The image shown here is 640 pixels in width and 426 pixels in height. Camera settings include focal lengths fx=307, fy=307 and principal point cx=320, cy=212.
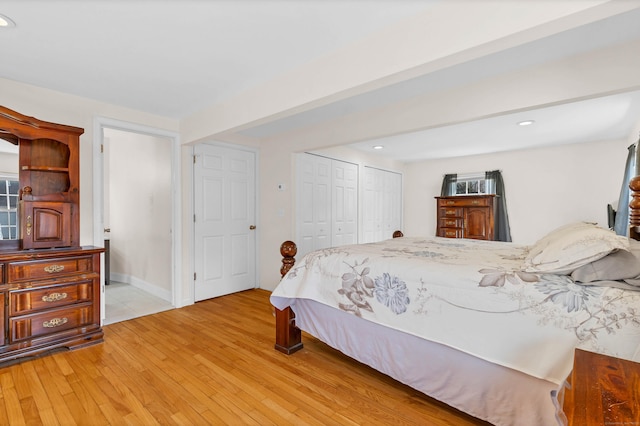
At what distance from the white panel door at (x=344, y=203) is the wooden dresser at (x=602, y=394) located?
3.98 m

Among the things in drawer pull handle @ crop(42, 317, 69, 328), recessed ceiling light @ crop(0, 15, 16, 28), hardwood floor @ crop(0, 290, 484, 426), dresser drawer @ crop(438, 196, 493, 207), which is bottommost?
hardwood floor @ crop(0, 290, 484, 426)

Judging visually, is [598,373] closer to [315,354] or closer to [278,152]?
[315,354]

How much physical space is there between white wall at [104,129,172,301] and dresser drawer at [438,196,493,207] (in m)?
4.42

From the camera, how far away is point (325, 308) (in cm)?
224

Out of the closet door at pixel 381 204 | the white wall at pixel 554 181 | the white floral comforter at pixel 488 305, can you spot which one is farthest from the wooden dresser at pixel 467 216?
the white floral comforter at pixel 488 305

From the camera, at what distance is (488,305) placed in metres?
1.47

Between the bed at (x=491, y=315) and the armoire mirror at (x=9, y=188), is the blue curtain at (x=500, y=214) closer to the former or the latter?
the bed at (x=491, y=315)

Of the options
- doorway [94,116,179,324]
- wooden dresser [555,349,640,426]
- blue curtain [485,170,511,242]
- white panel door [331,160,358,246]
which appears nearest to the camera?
wooden dresser [555,349,640,426]

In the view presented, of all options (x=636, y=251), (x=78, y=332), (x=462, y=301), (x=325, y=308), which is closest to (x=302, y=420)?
(x=325, y=308)

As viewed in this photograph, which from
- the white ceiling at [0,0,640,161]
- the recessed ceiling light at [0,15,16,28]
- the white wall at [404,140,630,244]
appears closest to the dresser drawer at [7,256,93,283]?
the white ceiling at [0,0,640,161]

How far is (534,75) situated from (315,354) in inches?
104

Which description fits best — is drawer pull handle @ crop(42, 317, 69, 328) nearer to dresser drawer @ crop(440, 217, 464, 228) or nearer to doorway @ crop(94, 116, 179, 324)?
doorway @ crop(94, 116, 179, 324)

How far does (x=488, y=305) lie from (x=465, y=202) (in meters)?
4.21

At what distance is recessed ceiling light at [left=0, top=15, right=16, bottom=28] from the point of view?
67.0 inches
